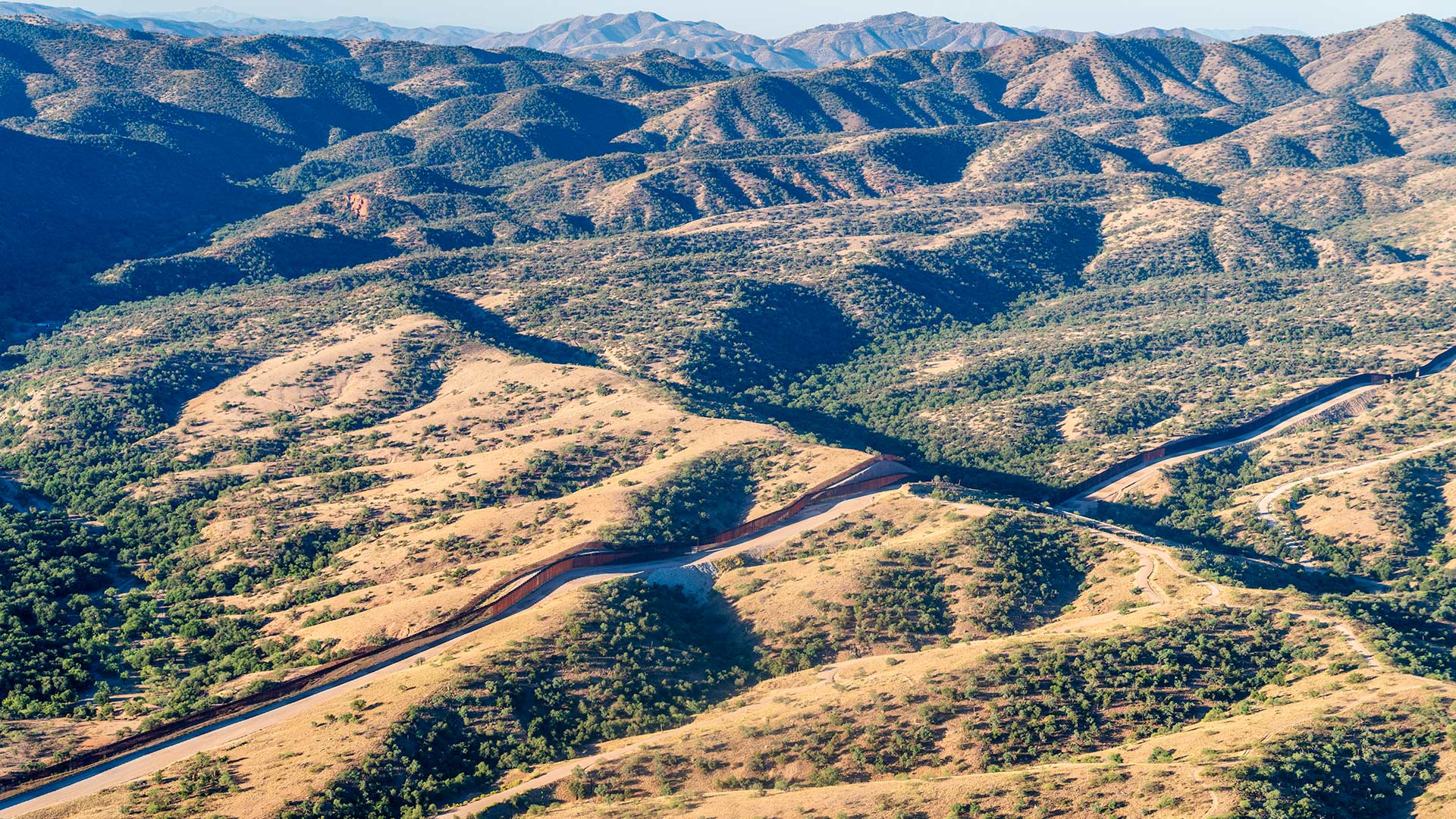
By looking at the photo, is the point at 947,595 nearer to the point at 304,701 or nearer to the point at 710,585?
the point at 710,585

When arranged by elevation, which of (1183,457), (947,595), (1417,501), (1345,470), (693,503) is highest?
(693,503)

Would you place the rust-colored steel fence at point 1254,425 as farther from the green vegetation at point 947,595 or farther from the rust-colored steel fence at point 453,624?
the green vegetation at point 947,595

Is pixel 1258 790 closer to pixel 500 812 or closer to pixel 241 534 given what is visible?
Answer: pixel 500 812

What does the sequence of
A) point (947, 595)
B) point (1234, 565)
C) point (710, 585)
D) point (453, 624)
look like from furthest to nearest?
point (1234, 565), point (710, 585), point (947, 595), point (453, 624)

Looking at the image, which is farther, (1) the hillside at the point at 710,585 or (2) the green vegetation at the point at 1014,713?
(2) the green vegetation at the point at 1014,713

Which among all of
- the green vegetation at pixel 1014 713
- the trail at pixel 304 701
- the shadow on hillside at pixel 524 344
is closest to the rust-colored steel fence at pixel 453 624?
the trail at pixel 304 701

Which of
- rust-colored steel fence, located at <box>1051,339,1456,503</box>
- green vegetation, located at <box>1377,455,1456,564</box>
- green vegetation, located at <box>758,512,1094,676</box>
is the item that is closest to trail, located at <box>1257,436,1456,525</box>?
green vegetation, located at <box>1377,455,1456,564</box>

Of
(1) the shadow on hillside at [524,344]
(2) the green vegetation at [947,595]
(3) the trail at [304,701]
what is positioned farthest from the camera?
(1) the shadow on hillside at [524,344]

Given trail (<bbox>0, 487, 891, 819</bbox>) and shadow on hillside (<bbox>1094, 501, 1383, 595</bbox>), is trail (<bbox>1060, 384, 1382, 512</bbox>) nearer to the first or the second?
shadow on hillside (<bbox>1094, 501, 1383, 595</bbox>)

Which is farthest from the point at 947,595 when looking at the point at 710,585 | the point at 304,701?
the point at 304,701
